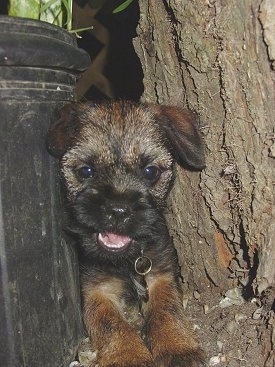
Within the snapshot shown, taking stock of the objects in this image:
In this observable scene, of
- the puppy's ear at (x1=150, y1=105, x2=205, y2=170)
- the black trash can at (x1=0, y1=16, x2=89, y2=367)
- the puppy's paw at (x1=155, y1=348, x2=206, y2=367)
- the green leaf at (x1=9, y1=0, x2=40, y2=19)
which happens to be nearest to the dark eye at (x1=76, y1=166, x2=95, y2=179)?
→ the black trash can at (x1=0, y1=16, x2=89, y2=367)

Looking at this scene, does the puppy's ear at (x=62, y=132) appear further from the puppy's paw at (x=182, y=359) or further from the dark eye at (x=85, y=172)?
the puppy's paw at (x=182, y=359)

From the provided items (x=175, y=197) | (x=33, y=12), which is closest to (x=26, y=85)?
(x=33, y=12)

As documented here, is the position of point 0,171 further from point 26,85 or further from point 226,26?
point 226,26

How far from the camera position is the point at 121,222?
1.95m

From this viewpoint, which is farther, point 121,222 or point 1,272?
point 121,222

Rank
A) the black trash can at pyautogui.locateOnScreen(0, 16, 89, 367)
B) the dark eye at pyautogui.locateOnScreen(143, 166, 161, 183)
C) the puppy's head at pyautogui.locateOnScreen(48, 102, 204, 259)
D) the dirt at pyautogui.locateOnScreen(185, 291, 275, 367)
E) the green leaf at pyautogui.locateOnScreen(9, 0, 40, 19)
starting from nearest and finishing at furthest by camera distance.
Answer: the black trash can at pyautogui.locateOnScreen(0, 16, 89, 367) → the dirt at pyautogui.locateOnScreen(185, 291, 275, 367) → the puppy's head at pyautogui.locateOnScreen(48, 102, 204, 259) → the green leaf at pyautogui.locateOnScreen(9, 0, 40, 19) → the dark eye at pyautogui.locateOnScreen(143, 166, 161, 183)

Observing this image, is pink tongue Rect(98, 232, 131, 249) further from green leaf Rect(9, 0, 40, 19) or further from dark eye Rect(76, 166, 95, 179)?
green leaf Rect(9, 0, 40, 19)

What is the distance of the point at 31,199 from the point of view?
6.10ft

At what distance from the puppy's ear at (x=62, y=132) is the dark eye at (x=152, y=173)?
33 centimetres

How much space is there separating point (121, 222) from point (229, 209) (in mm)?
531

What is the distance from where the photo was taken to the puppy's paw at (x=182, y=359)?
77.0 inches

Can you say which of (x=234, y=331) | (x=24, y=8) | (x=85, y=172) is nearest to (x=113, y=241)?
(x=85, y=172)

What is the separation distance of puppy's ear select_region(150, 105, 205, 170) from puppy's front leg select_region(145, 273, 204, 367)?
55cm

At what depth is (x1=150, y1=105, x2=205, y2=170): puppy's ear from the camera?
2209mm
